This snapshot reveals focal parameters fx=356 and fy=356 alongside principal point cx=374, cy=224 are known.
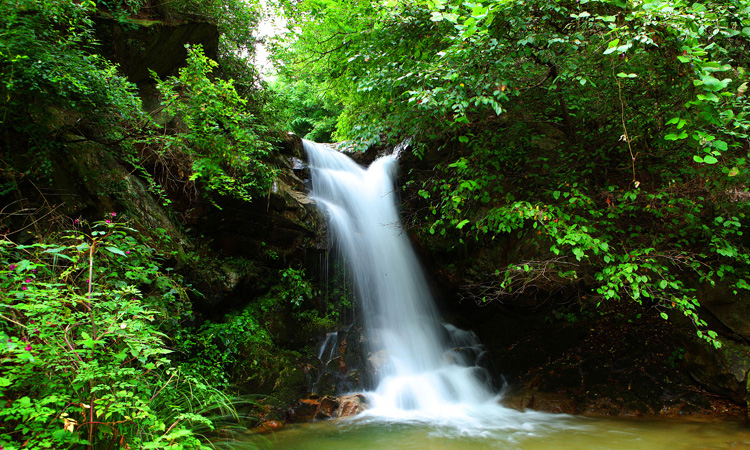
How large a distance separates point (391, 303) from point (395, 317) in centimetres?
32

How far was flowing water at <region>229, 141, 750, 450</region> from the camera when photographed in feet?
13.6

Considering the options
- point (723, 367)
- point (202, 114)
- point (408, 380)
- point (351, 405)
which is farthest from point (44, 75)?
point (723, 367)

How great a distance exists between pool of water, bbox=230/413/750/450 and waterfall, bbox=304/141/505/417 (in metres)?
0.78

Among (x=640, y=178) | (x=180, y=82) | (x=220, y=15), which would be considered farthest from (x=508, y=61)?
(x=220, y=15)

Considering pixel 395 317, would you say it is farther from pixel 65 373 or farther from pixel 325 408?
pixel 65 373

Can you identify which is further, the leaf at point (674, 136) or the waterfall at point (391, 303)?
the waterfall at point (391, 303)

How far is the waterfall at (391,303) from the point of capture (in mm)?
5926

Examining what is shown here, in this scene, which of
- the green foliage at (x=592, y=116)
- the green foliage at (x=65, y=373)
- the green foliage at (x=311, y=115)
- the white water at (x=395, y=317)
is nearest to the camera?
the green foliage at (x=65, y=373)

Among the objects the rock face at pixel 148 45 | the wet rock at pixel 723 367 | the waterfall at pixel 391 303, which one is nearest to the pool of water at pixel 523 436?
the wet rock at pixel 723 367

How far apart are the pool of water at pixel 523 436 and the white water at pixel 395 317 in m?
0.24

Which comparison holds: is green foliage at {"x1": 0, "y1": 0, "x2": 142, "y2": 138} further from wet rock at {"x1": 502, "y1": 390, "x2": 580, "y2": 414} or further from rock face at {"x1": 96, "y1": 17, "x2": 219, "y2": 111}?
wet rock at {"x1": 502, "y1": 390, "x2": 580, "y2": 414}

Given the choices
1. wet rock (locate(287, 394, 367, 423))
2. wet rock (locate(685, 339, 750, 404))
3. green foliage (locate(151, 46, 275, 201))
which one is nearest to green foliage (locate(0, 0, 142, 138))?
green foliage (locate(151, 46, 275, 201))

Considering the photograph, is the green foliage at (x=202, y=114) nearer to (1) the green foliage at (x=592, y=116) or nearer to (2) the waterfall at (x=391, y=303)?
(1) the green foliage at (x=592, y=116)

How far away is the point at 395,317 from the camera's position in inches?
305
